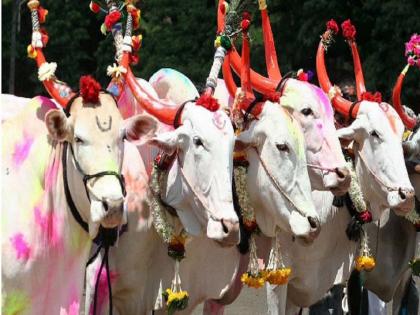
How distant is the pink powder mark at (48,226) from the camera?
689 cm

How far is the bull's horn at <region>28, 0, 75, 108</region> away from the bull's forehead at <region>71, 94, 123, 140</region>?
19 centimetres

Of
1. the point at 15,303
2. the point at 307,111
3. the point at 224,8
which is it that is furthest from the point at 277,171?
the point at 15,303

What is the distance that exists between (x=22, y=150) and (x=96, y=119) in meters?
0.43

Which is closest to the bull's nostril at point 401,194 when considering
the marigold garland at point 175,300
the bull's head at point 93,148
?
the marigold garland at point 175,300

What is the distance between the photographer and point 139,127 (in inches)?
286

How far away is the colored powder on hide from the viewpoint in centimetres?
673

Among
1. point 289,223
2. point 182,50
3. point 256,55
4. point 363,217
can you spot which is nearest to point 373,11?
point 256,55

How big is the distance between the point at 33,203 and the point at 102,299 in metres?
1.17

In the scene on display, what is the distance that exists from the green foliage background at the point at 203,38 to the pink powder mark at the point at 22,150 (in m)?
10.2

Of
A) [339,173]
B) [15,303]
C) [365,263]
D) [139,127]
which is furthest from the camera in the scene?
[365,263]

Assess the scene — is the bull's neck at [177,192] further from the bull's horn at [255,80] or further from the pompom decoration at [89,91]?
the bull's horn at [255,80]

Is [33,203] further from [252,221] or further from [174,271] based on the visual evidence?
[252,221]

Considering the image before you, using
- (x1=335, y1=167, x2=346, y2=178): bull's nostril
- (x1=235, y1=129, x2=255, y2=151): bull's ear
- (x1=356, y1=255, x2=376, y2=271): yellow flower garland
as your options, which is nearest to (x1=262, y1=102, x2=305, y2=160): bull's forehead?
(x1=235, y1=129, x2=255, y2=151): bull's ear

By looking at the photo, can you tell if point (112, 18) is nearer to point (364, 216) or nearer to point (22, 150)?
point (22, 150)
